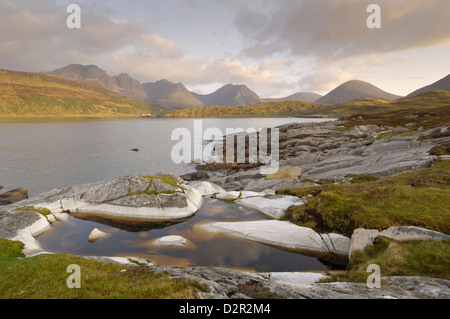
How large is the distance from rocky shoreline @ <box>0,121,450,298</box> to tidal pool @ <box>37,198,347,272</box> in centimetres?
98

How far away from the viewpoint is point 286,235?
18797 mm

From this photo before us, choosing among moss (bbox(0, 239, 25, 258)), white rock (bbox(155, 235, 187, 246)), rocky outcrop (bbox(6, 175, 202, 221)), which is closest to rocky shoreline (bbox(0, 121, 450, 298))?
rocky outcrop (bbox(6, 175, 202, 221))

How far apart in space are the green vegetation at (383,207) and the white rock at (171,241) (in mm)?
10373

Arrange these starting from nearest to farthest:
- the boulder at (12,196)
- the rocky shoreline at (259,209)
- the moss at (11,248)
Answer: the rocky shoreline at (259,209) → the moss at (11,248) → the boulder at (12,196)

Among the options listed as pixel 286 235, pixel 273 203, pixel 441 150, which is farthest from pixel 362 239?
pixel 441 150

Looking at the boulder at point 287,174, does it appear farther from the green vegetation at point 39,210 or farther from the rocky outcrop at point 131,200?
the green vegetation at point 39,210

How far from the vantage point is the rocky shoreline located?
30.8 ft

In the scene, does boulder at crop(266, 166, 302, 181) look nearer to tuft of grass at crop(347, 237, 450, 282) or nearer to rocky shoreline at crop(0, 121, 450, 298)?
rocky shoreline at crop(0, 121, 450, 298)

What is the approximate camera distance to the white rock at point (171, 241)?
1900 centimetres

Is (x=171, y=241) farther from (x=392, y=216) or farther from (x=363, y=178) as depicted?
(x=363, y=178)

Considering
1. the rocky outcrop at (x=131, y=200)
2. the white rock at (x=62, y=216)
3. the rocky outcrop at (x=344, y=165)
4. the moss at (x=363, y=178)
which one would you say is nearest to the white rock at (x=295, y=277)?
the rocky outcrop at (x=131, y=200)
